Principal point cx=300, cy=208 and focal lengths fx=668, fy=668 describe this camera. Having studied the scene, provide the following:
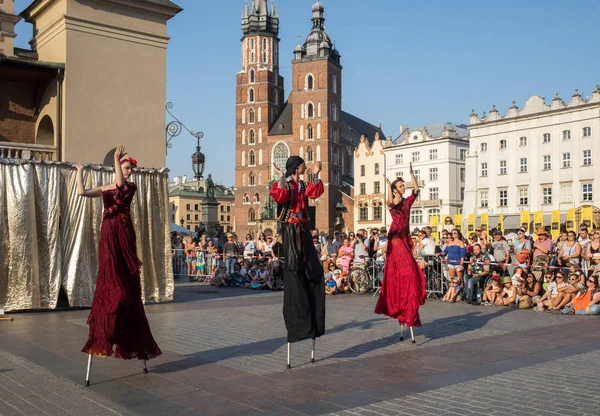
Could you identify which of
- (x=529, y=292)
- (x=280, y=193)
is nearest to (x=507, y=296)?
(x=529, y=292)

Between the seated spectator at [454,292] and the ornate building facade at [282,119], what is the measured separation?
8004 cm

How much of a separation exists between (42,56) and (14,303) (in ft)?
29.2

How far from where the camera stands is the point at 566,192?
2472 inches

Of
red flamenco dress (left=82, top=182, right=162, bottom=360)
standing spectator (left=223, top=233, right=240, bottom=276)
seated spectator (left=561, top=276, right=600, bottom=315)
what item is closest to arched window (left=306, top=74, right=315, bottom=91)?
standing spectator (left=223, top=233, right=240, bottom=276)

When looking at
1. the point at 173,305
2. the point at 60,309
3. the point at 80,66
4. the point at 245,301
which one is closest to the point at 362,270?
the point at 245,301

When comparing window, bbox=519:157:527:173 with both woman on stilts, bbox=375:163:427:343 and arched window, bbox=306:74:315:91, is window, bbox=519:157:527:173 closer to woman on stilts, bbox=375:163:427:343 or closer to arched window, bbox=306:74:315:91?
arched window, bbox=306:74:315:91

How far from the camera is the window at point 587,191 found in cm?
6084

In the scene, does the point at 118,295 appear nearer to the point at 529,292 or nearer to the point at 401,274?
the point at 401,274

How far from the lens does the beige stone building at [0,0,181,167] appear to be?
17.7 metres

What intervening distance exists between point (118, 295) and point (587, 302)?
978cm

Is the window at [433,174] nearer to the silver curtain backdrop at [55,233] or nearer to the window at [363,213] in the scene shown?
the window at [363,213]

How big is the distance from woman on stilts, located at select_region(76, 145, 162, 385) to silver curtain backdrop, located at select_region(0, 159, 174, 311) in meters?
6.73

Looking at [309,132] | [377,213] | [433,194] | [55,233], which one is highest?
[309,132]

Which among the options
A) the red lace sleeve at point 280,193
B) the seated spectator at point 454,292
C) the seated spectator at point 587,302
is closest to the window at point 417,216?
the seated spectator at point 454,292
